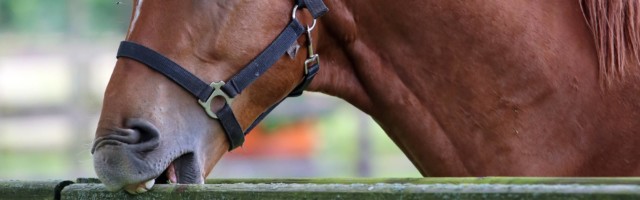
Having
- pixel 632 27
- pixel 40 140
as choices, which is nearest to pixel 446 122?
pixel 632 27

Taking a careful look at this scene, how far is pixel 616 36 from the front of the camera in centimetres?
286

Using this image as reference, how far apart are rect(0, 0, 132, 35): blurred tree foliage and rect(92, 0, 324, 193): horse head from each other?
604cm

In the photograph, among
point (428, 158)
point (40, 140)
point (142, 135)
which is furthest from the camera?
point (40, 140)

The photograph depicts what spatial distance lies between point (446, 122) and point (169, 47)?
81 cm

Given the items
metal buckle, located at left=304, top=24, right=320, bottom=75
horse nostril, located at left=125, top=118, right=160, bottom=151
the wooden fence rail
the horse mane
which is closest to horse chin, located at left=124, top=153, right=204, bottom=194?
horse nostril, located at left=125, top=118, right=160, bottom=151

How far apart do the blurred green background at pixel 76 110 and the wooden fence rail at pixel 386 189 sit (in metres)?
6.38

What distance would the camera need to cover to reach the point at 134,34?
9.07 ft

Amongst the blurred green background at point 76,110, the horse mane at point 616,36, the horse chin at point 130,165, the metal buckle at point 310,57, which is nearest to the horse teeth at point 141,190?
the horse chin at point 130,165

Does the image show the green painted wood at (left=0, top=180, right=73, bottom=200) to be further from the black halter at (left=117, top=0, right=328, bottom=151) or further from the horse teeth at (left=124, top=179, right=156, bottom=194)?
the black halter at (left=117, top=0, right=328, bottom=151)

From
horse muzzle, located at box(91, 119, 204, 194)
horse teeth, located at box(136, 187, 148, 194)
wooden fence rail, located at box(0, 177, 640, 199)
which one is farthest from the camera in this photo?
horse muzzle, located at box(91, 119, 204, 194)

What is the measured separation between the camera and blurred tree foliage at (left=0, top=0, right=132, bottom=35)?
29.0ft

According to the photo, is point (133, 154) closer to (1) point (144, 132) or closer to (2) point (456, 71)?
(1) point (144, 132)

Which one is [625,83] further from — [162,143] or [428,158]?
[162,143]

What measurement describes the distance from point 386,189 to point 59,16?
7.67 metres
